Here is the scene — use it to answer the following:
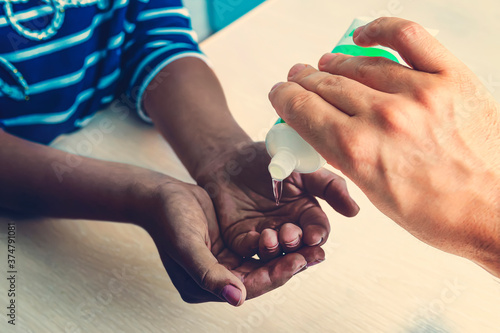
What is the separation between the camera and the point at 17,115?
0.65 meters

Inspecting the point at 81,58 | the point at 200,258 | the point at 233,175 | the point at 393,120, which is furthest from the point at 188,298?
the point at 81,58

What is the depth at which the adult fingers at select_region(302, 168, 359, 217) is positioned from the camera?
1.80 feet

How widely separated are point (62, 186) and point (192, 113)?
21cm

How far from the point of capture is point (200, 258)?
1.52ft

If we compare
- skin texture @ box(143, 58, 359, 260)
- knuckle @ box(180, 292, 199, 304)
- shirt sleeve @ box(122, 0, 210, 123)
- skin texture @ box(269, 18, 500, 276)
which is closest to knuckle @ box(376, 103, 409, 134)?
skin texture @ box(269, 18, 500, 276)

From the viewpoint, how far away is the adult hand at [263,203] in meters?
0.51

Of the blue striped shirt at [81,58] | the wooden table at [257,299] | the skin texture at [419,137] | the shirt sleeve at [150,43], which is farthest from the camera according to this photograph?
the shirt sleeve at [150,43]

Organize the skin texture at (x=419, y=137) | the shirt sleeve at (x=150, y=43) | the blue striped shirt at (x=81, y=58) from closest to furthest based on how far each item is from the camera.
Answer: the skin texture at (x=419, y=137) < the blue striped shirt at (x=81, y=58) < the shirt sleeve at (x=150, y=43)

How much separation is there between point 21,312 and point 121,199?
17 centimetres

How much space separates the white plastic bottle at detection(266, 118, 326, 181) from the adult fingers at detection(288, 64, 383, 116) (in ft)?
0.16

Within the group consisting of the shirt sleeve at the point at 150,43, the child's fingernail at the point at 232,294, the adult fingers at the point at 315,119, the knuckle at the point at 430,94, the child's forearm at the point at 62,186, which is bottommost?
the child's forearm at the point at 62,186

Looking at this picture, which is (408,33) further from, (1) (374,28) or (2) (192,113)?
(2) (192,113)

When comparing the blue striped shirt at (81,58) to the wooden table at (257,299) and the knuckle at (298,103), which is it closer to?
the wooden table at (257,299)

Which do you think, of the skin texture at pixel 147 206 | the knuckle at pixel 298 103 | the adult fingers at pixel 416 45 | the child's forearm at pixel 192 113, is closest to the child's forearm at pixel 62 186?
the skin texture at pixel 147 206
